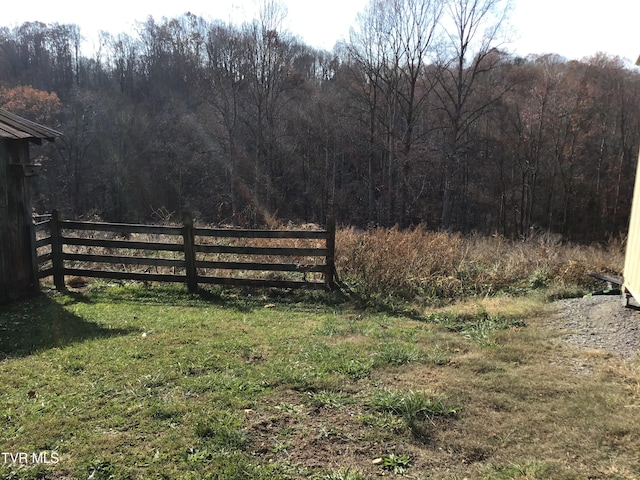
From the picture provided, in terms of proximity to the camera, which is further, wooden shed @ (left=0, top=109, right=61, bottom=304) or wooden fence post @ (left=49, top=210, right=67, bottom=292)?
wooden fence post @ (left=49, top=210, right=67, bottom=292)

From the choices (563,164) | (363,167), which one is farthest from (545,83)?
(363,167)

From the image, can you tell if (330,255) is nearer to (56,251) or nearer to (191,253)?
(191,253)

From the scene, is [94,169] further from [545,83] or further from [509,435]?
[509,435]

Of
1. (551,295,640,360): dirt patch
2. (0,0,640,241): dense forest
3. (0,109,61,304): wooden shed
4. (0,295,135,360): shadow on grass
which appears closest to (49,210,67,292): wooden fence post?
(0,109,61,304): wooden shed

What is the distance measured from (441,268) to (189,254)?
491cm

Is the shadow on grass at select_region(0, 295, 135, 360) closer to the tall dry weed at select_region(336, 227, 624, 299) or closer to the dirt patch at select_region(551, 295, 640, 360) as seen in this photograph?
the tall dry weed at select_region(336, 227, 624, 299)

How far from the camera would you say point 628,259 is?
6.45m

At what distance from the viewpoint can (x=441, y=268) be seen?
8.99 meters

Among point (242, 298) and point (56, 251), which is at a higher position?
point (56, 251)

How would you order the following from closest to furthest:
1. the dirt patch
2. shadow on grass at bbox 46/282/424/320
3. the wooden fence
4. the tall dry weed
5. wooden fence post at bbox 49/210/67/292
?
the dirt patch
shadow on grass at bbox 46/282/424/320
the wooden fence
wooden fence post at bbox 49/210/67/292
the tall dry weed

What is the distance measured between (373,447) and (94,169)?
43.3 m

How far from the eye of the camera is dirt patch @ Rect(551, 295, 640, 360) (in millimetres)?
5102

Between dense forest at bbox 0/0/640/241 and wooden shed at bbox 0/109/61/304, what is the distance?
21.9 metres

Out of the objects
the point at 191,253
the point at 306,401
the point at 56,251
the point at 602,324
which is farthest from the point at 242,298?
the point at 602,324
